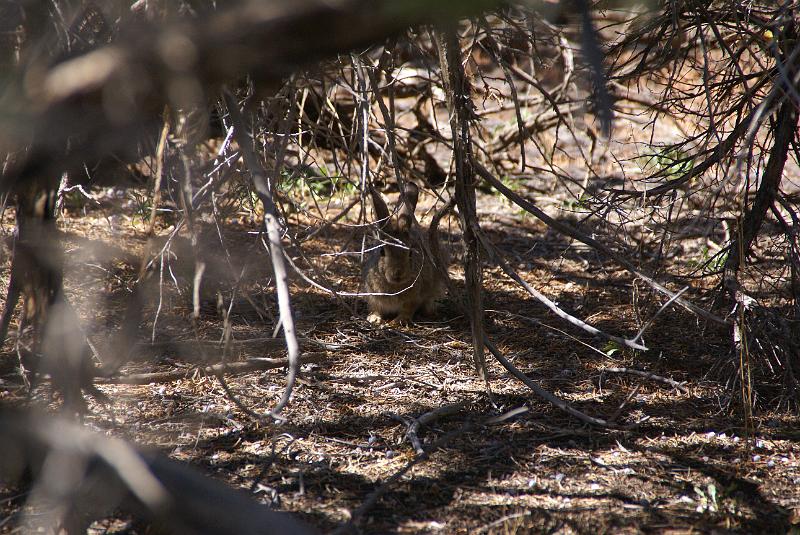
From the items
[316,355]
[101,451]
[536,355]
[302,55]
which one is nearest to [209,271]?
[316,355]

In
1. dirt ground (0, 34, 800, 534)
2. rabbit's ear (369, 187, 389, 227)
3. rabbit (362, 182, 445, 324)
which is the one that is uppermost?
rabbit's ear (369, 187, 389, 227)

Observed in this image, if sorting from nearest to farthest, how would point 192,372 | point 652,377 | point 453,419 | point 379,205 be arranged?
1. point 453,419
2. point 652,377
3. point 192,372
4. point 379,205

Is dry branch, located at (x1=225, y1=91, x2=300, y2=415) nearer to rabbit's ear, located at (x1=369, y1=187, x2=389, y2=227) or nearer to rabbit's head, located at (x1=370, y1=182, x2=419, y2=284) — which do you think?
rabbit's ear, located at (x1=369, y1=187, x2=389, y2=227)

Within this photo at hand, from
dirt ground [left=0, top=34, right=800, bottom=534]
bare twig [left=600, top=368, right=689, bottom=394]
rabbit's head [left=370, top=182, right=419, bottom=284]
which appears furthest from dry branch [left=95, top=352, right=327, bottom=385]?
bare twig [left=600, top=368, right=689, bottom=394]

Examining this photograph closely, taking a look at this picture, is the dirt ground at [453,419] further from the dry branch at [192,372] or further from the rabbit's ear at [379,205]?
the rabbit's ear at [379,205]

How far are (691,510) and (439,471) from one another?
1.19m

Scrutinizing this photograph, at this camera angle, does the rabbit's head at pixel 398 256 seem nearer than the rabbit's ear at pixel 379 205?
No

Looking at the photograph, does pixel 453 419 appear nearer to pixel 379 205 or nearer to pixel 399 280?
pixel 379 205

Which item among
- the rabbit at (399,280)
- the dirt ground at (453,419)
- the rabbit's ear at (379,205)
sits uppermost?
the rabbit's ear at (379,205)

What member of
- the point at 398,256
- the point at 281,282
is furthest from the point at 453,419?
the point at 281,282

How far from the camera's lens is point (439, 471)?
3.76 meters

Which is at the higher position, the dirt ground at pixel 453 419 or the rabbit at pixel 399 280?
the rabbit at pixel 399 280

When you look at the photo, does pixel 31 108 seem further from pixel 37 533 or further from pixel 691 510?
pixel 691 510

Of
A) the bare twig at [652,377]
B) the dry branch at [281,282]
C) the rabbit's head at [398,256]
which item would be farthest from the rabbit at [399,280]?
the dry branch at [281,282]
